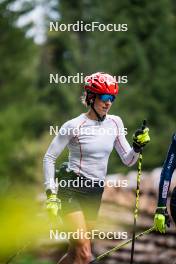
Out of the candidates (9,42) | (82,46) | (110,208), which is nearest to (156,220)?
(110,208)

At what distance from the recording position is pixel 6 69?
118ft

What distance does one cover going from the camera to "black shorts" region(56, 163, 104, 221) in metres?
6.38

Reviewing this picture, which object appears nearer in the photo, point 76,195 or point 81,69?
point 76,195

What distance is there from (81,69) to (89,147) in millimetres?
28132

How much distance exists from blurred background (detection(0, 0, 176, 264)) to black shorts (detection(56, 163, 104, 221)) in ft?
64.2

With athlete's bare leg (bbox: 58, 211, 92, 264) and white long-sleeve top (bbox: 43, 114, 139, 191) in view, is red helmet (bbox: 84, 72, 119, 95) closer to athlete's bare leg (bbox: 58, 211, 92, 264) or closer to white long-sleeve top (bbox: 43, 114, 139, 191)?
white long-sleeve top (bbox: 43, 114, 139, 191)

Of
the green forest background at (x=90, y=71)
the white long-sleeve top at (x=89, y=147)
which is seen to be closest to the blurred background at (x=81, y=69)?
the green forest background at (x=90, y=71)

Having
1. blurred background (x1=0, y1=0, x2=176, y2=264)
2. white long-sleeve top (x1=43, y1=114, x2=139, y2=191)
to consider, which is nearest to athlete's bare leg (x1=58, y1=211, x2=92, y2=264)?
white long-sleeve top (x1=43, y1=114, x2=139, y2=191)

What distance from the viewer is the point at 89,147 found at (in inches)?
253

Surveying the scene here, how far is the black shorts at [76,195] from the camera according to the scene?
6.38 m

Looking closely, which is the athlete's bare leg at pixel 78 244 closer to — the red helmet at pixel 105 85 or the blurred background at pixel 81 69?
the red helmet at pixel 105 85

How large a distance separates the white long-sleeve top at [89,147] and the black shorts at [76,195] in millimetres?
→ 71

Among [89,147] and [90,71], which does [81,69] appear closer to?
[90,71]

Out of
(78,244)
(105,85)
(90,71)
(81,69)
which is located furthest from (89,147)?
(81,69)
